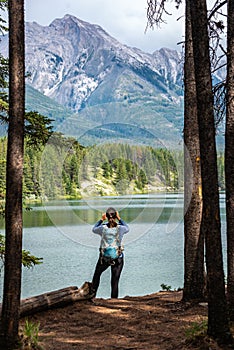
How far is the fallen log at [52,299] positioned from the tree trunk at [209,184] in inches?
125

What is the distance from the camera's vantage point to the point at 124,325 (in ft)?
23.6

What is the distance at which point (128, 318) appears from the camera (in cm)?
761

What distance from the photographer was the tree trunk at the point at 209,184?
17.7ft

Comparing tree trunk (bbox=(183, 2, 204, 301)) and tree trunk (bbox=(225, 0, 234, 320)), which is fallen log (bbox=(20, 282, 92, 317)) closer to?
tree trunk (bbox=(183, 2, 204, 301))

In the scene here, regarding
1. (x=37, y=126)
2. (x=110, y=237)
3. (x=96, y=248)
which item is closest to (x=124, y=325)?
(x=110, y=237)

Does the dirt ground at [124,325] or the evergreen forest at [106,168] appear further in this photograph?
→ the evergreen forest at [106,168]

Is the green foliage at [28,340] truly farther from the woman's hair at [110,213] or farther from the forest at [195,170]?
the woman's hair at [110,213]

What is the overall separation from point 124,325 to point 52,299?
1429 mm

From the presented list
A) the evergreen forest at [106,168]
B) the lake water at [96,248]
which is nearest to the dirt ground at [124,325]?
the lake water at [96,248]

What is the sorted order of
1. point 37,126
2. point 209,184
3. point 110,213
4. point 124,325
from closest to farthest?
point 209,184 → point 124,325 → point 110,213 → point 37,126

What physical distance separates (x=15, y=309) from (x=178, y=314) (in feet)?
9.35

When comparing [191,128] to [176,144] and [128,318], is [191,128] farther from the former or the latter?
[128,318]

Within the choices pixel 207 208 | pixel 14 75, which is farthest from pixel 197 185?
pixel 14 75

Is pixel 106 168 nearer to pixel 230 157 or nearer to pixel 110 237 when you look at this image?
pixel 110 237
